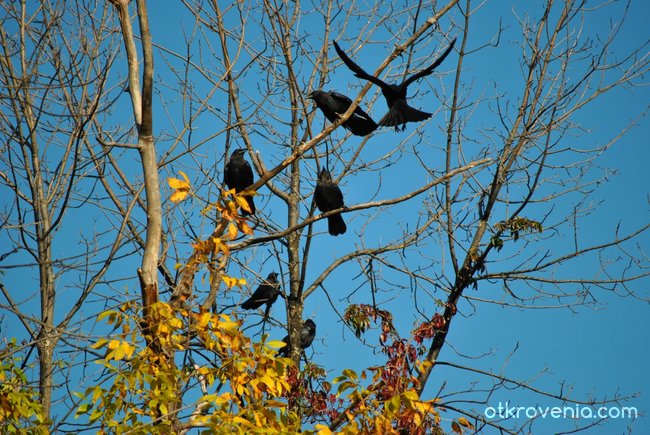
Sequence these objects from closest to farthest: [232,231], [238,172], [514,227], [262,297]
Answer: [232,231] < [514,227] < [238,172] < [262,297]

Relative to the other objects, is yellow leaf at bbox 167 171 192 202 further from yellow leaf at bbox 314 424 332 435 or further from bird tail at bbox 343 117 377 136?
bird tail at bbox 343 117 377 136

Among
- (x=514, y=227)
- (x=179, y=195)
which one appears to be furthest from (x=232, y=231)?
(x=514, y=227)

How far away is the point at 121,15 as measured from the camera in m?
4.56

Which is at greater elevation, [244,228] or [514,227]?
[514,227]

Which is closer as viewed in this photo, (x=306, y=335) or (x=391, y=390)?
(x=391, y=390)

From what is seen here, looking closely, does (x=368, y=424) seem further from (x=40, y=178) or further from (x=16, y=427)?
(x=40, y=178)

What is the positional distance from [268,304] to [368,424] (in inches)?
149

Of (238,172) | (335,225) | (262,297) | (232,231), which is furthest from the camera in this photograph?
(335,225)

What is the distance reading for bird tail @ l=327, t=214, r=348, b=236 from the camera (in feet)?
26.1

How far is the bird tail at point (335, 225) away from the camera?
7949 mm

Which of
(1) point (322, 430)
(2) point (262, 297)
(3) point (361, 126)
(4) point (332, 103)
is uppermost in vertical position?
(4) point (332, 103)

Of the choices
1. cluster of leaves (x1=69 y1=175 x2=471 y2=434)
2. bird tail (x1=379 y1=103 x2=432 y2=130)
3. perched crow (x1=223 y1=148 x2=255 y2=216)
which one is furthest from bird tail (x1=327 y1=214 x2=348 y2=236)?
cluster of leaves (x1=69 y1=175 x2=471 y2=434)

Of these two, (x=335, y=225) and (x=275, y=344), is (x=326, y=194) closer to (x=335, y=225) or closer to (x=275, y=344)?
(x=335, y=225)

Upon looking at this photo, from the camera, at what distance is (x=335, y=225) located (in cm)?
799
